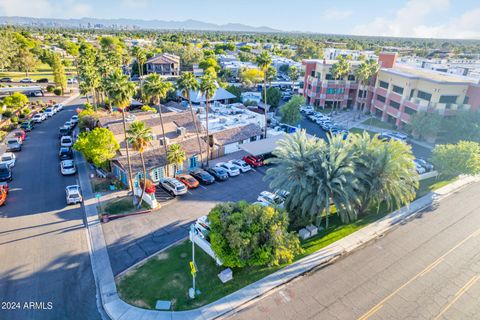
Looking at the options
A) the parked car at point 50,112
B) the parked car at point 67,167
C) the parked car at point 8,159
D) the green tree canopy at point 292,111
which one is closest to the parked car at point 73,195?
the parked car at point 67,167

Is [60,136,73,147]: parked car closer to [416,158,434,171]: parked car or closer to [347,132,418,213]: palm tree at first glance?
[347,132,418,213]: palm tree

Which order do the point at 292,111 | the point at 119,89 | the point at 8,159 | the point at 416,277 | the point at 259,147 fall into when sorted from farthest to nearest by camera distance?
the point at 292,111, the point at 259,147, the point at 8,159, the point at 119,89, the point at 416,277

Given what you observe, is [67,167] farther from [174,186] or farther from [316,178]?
[316,178]

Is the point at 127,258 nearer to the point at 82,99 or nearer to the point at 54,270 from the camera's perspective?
the point at 54,270

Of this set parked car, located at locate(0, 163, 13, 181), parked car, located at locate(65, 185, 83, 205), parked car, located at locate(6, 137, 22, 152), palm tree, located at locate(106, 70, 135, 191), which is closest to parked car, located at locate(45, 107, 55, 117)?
parked car, located at locate(6, 137, 22, 152)

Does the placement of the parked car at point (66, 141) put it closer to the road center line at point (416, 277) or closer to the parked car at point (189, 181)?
the parked car at point (189, 181)

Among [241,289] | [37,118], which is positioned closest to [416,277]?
[241,289]
